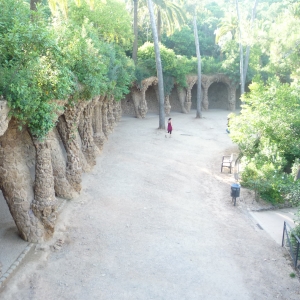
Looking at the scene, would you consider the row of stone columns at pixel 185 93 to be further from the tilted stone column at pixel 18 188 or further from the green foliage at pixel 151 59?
the tilted stone column at pixel 18 188

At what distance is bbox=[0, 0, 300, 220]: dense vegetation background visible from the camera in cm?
831

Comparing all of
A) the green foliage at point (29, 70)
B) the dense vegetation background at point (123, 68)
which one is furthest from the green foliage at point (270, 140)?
the green foliage at point (29, 70)

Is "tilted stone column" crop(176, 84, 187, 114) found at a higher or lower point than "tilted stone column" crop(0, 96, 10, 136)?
lower

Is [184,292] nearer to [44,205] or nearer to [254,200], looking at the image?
[44,205]

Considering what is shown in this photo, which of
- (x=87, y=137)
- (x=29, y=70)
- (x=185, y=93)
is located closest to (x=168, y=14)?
(x=185, y=93)

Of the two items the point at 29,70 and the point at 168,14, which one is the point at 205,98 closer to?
the point at 168,14

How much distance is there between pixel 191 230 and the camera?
450 inches

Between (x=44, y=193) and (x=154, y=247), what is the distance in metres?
3.38

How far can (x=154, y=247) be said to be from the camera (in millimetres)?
10203

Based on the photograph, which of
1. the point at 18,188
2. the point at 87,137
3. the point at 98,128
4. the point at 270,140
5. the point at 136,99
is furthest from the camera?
the point at 136,99

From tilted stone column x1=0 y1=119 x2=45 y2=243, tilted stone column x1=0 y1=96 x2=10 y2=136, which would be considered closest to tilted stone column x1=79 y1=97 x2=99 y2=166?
tilted stone column x1=0 y1=119 x2=45 y2=243

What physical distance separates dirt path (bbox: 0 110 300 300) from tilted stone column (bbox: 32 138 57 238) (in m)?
0.69

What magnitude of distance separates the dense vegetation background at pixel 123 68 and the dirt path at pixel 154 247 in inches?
99.7

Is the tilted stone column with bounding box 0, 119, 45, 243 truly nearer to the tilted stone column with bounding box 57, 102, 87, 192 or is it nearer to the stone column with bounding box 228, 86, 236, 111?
the tilted stone column with bounding box 57, 102, 87, 192
